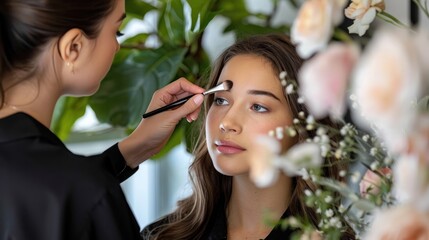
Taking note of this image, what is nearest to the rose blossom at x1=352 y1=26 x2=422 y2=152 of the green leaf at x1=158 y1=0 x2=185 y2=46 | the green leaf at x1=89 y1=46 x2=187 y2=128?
the green leaf at x1=89 y1=46 x2=187 y2=128

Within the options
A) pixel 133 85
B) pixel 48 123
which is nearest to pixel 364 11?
pixel 48 123

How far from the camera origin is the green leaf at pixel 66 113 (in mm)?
1958

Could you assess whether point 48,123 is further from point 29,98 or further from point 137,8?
point 137,8

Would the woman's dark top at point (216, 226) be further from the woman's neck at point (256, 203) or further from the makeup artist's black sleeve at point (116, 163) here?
the makeup artist's black sleeve at point (116, 163)

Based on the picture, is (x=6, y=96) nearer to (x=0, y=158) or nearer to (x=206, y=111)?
(x=0, y=158)

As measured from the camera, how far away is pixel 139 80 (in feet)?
6.05

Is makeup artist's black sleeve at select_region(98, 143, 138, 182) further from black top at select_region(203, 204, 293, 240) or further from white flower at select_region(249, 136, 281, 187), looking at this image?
white flower at select_region(249, 136, 281, 187)

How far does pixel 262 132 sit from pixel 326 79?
66cm

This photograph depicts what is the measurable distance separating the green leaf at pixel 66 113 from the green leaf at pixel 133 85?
4.7 inches

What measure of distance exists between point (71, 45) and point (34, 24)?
6 centimetres

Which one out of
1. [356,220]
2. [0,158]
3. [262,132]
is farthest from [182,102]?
[356,220]

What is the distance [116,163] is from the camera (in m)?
1.36

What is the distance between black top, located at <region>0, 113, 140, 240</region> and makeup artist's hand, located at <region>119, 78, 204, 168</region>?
0.44 metres

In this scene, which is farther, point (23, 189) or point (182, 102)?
point (182, 102)
